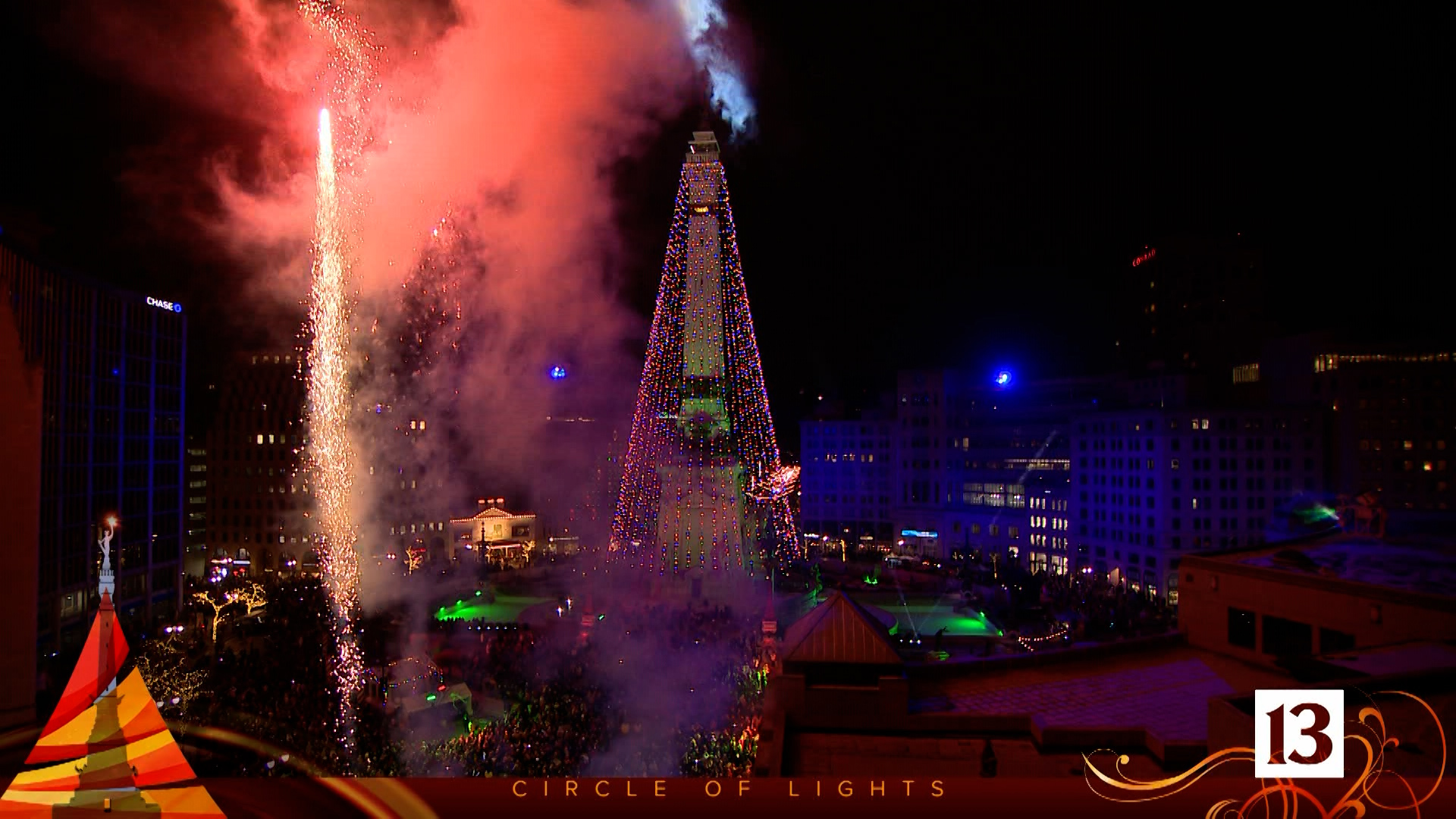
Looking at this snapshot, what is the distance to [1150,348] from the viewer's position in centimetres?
5684

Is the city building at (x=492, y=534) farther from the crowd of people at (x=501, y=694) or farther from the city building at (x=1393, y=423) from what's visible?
the city building at (x=1393, y=423)

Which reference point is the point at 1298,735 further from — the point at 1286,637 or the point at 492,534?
the point at 492,534

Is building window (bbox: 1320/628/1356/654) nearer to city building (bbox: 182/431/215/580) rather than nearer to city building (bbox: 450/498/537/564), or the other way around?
city building (bbox: 450/498/537/564)

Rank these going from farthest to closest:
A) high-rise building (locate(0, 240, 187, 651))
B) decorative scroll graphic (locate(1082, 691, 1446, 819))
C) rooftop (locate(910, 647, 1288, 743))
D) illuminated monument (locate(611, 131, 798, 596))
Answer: illuminated monument (locate(611, 131, 798, 596)) < high-rise building (locate(0, 240, 187, 651)) < rooftop (locate(910, 647, 1288, 743)) < decorative scroll graphic (locate(1082, 691, 1446, 819))

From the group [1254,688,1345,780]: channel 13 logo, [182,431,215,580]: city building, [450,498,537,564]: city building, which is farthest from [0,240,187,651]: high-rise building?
[1254,688,1345,780]: channel 13 logo

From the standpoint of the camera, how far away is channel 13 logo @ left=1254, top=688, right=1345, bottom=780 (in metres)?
7.19

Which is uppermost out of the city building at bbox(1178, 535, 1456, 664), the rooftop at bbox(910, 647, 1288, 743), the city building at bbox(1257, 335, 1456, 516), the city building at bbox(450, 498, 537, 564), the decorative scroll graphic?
the city building at bbox(1257, 335, 1456, 516)

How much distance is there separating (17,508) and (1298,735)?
1997cm

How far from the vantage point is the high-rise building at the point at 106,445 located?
24453mm

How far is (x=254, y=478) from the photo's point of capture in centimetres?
4528

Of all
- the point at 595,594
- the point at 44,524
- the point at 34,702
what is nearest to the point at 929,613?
the point at 595,594

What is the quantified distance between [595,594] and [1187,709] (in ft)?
68.2

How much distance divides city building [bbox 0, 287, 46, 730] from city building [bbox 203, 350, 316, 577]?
3118 cm

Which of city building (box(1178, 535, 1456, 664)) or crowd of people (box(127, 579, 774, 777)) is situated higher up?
city building (box(1178, 535, 1456, 664))
